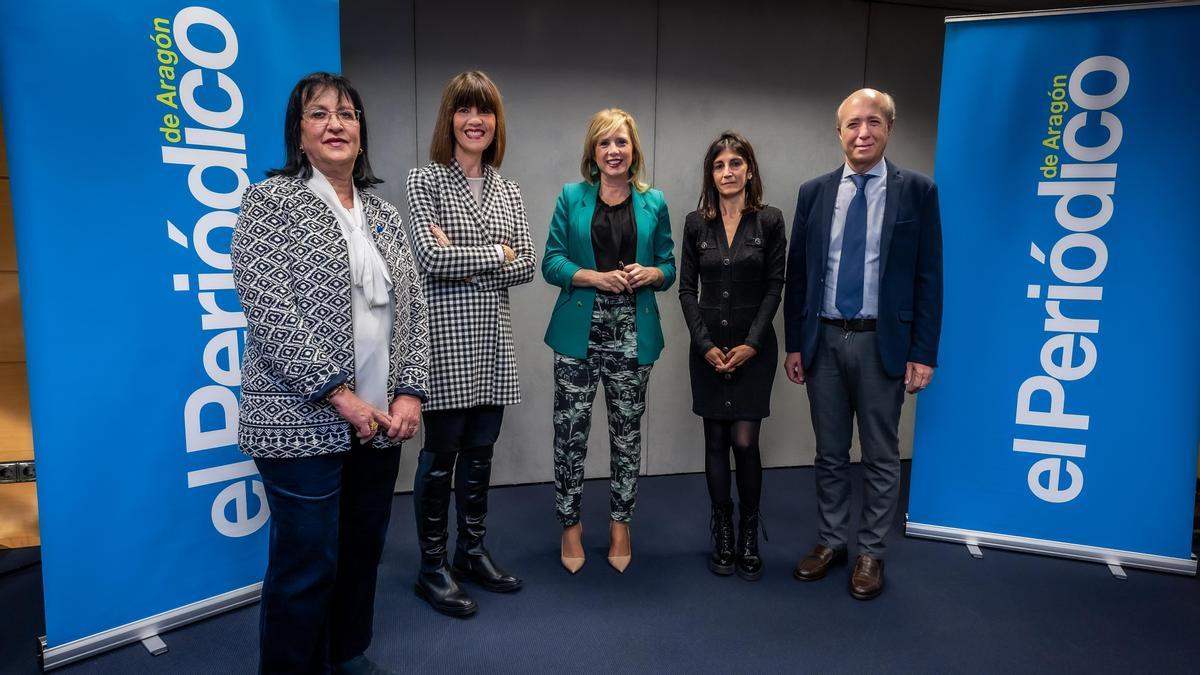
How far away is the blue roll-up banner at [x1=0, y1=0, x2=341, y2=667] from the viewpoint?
1.96 m

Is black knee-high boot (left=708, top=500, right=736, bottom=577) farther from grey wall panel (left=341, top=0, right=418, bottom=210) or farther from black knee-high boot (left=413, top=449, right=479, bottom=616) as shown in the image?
grey wall panel (left=341, top=0, right=418, bottom=210)

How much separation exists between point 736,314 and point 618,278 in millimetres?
486

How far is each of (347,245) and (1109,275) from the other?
9.38 ft

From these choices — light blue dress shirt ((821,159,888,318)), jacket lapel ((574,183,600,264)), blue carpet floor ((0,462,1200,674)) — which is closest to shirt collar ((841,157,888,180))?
light blue dress shirt ((821,159,888,318))

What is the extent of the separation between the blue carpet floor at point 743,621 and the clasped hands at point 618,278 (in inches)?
44.5

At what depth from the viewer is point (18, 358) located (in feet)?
9.70

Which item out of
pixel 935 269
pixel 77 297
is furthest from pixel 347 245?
pixel 935 269

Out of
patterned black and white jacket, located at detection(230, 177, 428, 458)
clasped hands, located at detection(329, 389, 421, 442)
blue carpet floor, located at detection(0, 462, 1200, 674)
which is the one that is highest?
patterned black and white jacket, located at detection(230, 177, 428, 458)

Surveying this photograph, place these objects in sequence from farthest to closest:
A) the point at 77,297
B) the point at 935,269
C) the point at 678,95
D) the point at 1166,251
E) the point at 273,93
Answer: the point at 678,95
the point at 1166,251
the point at 935,269
the point at 273,93
the point at 77,297

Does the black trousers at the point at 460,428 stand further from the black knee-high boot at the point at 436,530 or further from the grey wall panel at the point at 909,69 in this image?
the grey wall panel at the point at 909,69

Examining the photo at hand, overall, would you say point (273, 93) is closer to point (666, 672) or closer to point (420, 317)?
point (420, 317)

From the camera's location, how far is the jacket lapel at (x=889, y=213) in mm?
2484

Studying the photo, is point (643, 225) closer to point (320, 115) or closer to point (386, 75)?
point (320, 115)

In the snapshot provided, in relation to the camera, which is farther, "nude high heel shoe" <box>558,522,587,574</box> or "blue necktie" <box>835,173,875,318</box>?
"nude high heel shoe" <box>558,522,587,574</box>
